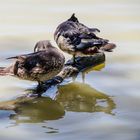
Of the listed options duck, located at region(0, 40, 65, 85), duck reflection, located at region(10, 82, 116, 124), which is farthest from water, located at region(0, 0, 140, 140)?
duck, located at region(0, 40, 65, 85)

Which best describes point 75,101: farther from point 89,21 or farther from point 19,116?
point 89,21

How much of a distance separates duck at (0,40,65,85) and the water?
257 millimetres

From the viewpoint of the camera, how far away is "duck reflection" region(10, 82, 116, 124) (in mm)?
5594

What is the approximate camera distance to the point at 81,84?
21.5 feet

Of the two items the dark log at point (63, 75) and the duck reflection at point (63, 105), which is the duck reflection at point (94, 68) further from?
the duck reflection at point (63, 105)

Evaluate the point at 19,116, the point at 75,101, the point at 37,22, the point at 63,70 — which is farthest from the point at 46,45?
the point at 37,22

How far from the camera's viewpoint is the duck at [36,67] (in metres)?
5.92

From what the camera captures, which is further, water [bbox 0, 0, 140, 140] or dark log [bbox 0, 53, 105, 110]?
dark log [bbox 0, 53, 105, 110]

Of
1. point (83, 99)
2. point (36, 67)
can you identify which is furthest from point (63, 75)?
point (36, 67)

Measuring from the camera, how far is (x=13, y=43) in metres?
7.81

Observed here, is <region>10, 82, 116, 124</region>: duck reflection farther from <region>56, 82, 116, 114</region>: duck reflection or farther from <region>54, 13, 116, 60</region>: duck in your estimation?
<region>54, 13, 116, 60</region>: duck

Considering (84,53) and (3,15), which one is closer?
(84,53)

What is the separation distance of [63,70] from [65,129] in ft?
5.19

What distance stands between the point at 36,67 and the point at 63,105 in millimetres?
495
